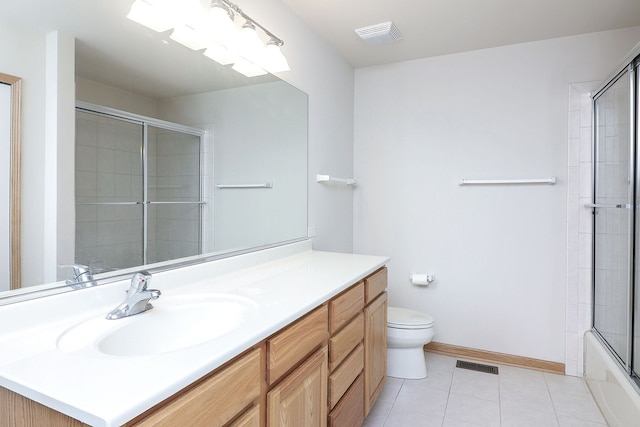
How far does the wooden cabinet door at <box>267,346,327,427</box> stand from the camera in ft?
3.47

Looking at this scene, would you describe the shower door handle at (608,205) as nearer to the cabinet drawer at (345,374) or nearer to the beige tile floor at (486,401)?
the beige tile floor at (486,401)

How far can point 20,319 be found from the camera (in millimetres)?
951

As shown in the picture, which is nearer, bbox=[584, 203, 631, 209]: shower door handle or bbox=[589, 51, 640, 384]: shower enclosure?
bbox=[589, 51, 640, 384]: shower enclosure

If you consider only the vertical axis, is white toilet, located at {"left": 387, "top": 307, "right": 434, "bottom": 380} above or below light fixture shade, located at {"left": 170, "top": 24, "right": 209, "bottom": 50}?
below

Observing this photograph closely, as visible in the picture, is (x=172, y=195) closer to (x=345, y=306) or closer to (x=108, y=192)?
(x=108, y=192)

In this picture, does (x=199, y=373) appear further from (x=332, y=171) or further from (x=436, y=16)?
(x=436, y=16)

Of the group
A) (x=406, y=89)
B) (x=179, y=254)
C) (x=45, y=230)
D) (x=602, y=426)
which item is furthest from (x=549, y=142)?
(x=45, y=230)

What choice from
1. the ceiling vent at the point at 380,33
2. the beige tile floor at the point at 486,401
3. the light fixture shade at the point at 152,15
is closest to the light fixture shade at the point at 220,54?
the light fixture shade at the point at 152,15

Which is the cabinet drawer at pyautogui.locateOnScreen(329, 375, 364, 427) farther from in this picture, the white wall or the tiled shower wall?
the tiled shower wall

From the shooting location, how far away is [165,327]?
1140 millimetres

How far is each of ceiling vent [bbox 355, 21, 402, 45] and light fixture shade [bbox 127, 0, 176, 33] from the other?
1299 millimetres

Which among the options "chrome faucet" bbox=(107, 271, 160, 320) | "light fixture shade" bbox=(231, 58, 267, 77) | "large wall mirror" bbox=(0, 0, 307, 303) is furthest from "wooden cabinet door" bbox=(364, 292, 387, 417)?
"light fixture shade" bbox=(231, 58, 267, 77)

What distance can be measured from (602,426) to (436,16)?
2.39 metres

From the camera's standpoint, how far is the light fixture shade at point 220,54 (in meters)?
1.65
